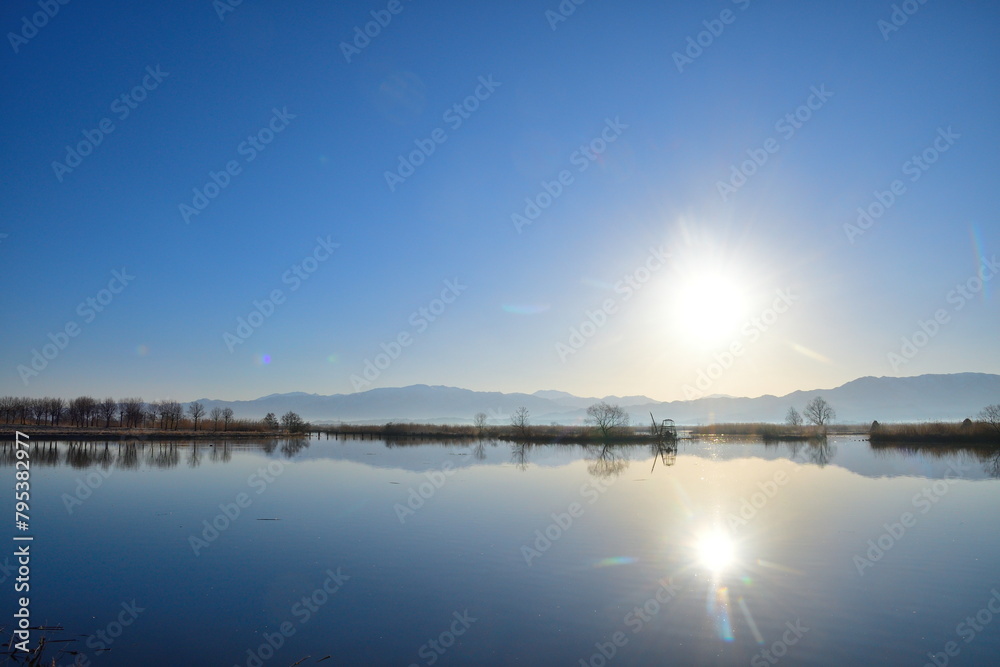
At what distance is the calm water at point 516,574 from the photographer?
8.16 metres

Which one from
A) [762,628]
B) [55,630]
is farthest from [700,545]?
[55,630]

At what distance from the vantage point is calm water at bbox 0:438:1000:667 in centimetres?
816

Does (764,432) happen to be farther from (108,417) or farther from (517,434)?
(108,417)

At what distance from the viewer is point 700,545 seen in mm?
14156

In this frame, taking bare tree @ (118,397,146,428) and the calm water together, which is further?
bare tree @ (118,397,146,428)

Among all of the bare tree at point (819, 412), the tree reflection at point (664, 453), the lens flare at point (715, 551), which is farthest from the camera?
the bare tree at point (819, 412)

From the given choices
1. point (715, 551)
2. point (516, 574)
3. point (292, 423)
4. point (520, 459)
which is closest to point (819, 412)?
point (520, 459)

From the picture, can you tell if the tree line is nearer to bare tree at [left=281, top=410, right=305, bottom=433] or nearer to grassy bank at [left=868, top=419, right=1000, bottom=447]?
bare tree at [left=281, top=410, right=305, bottom=433]

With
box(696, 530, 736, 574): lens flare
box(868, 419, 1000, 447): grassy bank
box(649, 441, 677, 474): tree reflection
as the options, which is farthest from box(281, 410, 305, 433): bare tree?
box(696, 530, 736, 574): lens flare

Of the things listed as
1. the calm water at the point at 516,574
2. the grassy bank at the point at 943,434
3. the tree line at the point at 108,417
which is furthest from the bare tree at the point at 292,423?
the grassy bank at the point at 943,434

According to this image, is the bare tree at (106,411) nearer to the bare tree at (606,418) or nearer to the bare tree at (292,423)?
the bare tree at (292,423)

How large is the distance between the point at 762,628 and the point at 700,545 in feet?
18.8

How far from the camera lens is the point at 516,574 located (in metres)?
11.7

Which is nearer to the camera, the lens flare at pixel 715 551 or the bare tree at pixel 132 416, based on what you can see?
the lens flare at pixel 715 551
